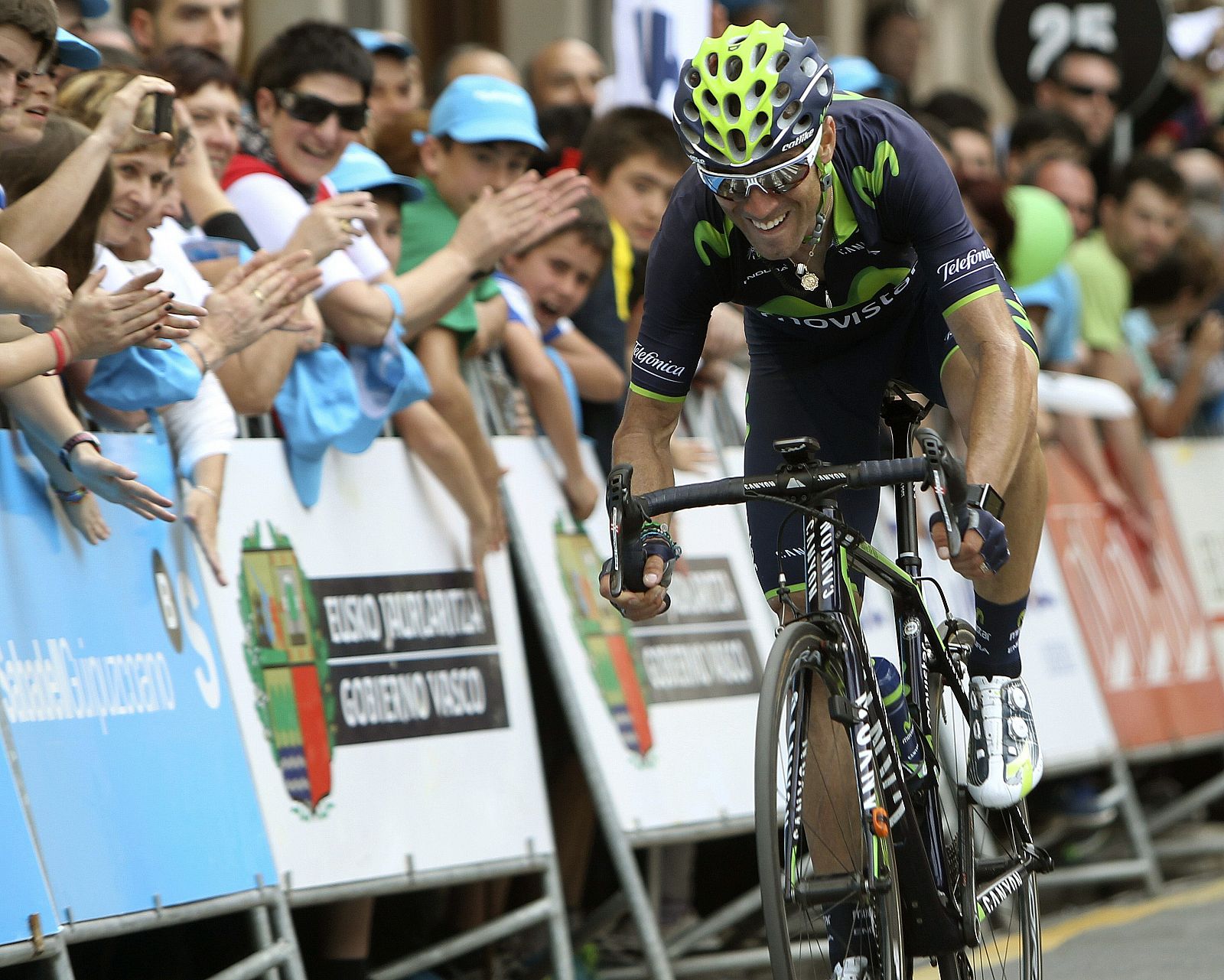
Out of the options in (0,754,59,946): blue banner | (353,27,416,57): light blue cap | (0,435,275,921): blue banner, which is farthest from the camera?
(353,27,416,57): light blue cap

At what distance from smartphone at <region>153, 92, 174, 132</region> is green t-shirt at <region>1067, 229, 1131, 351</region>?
6007 mm

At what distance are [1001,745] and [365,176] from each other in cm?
298

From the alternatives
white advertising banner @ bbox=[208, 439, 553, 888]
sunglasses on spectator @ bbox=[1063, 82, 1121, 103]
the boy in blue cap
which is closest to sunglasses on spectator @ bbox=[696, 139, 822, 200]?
white advertising banner @ bbox=[208, 439, 553, 888]

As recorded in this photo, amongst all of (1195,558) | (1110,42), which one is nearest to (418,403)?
(1195,558)

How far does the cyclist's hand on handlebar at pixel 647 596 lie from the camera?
437 centimetres

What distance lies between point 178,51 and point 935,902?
146 inches

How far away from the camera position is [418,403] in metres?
6.53

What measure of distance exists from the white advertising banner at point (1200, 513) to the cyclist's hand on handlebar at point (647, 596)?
21.9 ft

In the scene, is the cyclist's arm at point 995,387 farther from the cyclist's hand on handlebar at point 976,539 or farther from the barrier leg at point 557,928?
the barrier leg at point 557,928

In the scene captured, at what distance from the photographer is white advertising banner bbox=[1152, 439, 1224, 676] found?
419 inches

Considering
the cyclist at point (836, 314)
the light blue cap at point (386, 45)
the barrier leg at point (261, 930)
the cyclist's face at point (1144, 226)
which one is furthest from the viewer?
Result: the cyclist's face at point (1144, 226)

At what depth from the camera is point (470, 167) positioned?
710cm

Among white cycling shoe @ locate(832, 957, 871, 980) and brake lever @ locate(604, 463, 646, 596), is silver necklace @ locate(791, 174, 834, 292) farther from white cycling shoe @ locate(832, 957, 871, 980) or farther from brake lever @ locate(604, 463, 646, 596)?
white cycling shoe @ locate(832, 957, 871, 980)

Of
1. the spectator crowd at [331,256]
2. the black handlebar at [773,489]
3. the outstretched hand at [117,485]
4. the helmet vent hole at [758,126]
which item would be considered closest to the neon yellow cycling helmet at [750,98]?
the helmet vent hole at [758,126]
